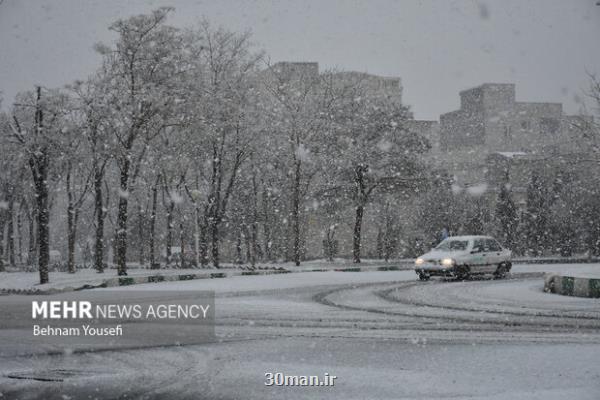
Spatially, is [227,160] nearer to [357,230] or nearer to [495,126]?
[357,230]

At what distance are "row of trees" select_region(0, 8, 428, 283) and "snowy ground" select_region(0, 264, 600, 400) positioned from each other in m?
18.1

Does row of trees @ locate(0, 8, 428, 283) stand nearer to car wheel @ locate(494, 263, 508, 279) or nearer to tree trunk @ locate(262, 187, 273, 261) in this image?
tree trunk @ locate(262, 187, 273, 261)

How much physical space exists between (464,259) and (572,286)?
6.23 meters

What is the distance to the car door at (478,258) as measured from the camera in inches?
→ 1062

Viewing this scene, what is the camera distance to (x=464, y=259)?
1048 inches

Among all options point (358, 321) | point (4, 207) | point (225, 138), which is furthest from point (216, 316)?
point (4, 207)

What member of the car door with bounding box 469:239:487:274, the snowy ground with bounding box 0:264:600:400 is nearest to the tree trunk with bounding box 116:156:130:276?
the car door with bounding box 469:239:487:274

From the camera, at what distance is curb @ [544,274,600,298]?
782 inches

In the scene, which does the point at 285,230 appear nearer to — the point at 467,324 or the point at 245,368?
the point at 467,324

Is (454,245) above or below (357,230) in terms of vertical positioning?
below

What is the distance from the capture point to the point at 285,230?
57.8 metres

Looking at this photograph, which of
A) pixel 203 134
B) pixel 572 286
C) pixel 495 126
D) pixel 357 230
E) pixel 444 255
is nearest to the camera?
pixel 572 286

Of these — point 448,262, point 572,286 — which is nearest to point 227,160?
point 448,262

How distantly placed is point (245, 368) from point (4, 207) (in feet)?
138
